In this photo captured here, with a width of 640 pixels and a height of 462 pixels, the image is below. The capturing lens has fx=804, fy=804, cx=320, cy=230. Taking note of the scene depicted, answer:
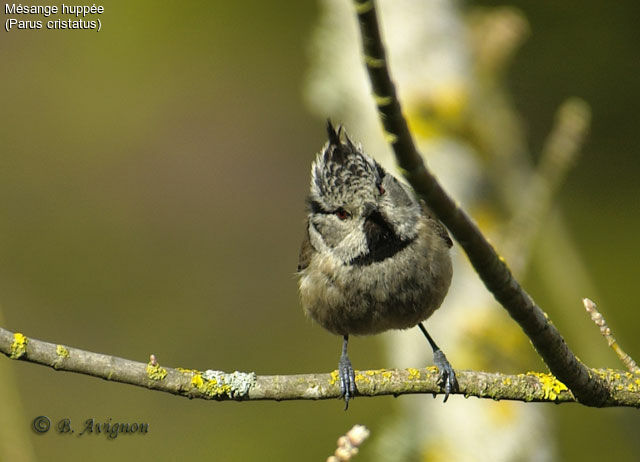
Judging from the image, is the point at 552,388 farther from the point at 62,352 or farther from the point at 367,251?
the point at 62,352

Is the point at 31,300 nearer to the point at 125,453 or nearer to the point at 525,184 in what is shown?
the point at 125,453

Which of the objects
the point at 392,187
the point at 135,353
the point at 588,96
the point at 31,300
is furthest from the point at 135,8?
the point at 392,187

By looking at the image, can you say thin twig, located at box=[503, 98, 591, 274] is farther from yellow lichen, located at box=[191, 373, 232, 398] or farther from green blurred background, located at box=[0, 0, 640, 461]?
green blurred background, located at box=[0, 0, 640, 461]

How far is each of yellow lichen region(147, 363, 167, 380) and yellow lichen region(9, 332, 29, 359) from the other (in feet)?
1.24

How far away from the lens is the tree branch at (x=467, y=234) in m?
1.47

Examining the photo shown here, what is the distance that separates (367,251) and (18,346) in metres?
1.74

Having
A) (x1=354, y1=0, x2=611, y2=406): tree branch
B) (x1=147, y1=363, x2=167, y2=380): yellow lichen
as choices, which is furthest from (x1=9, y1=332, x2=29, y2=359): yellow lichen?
(x1=354, y1=0, x2=611, y2=406): tree branch

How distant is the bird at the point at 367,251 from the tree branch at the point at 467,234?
103cm

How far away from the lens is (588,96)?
367 inches

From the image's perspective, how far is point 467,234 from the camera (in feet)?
6.07

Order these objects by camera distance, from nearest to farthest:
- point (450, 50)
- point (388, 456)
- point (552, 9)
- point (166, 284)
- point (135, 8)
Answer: point (388, 456), point (450, 50), point (166, 284), point (552, 9), point (135, 8)

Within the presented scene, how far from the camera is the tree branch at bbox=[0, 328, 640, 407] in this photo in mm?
2445

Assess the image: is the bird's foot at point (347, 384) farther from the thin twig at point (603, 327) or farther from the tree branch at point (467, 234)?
the thin twig at point (603, 327)

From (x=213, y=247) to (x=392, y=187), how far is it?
20.0 ft
